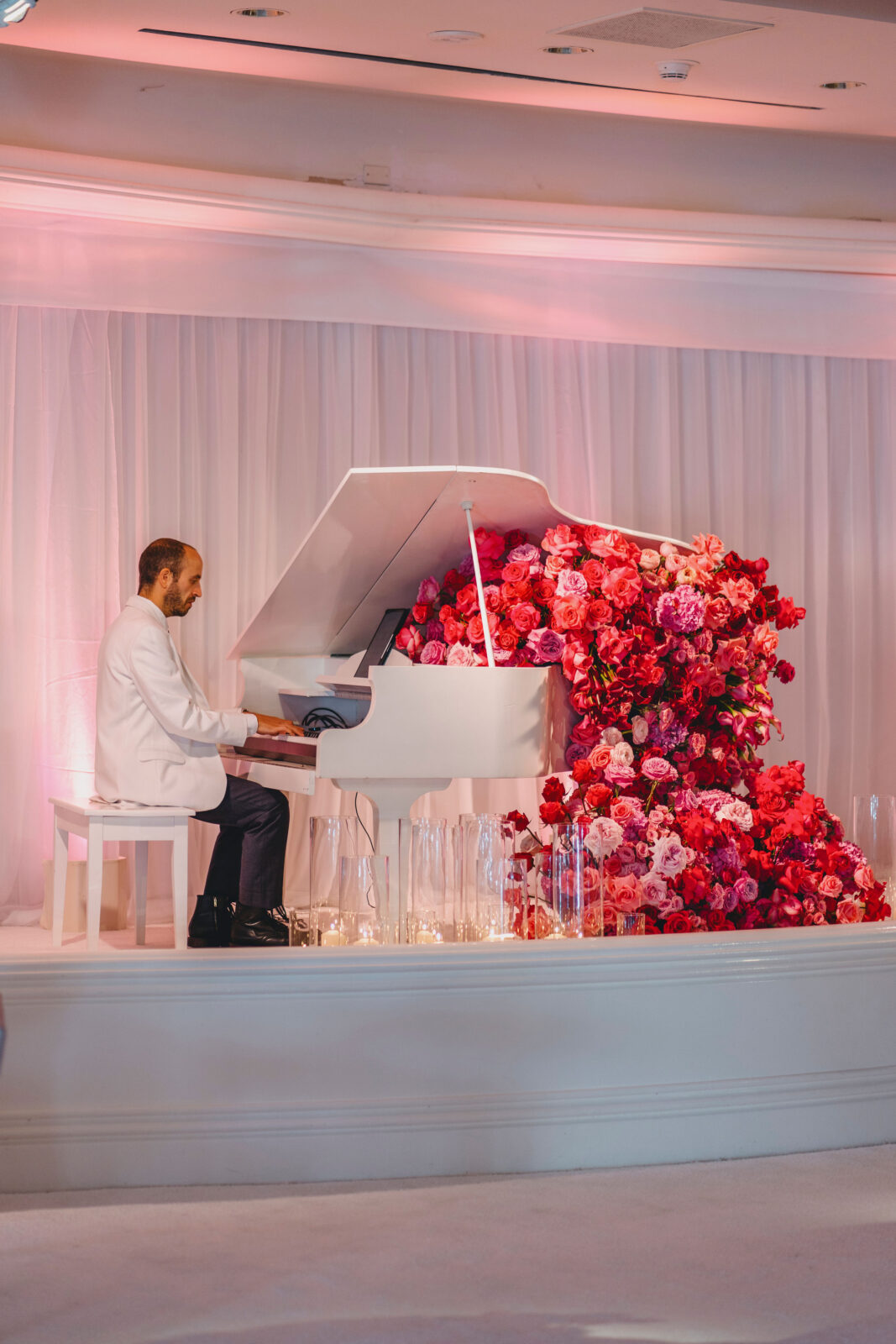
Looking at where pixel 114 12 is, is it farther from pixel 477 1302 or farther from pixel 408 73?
pixel 477 1302

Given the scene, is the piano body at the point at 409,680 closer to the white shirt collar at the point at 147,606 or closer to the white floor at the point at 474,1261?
the white shirt collar at the point at 147,606

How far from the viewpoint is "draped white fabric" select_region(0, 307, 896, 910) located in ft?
18.7

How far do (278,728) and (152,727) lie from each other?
1.33ft

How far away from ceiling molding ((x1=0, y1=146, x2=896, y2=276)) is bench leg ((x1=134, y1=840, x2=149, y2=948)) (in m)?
2.51

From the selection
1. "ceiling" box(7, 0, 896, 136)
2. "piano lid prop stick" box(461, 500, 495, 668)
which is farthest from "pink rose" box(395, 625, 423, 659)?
"ceiling" box(7, 0, 896, 136)

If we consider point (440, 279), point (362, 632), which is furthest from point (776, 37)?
point (362, 632)

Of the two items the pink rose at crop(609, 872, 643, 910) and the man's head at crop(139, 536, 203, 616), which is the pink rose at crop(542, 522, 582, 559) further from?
the man's head at crop(139, 536, 203, 616)

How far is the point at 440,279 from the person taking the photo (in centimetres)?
616

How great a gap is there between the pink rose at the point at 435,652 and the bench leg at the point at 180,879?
918mm

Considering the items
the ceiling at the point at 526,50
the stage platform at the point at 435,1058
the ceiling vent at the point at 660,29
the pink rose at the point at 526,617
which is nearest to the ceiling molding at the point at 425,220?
the ceiling at the point at 526,50

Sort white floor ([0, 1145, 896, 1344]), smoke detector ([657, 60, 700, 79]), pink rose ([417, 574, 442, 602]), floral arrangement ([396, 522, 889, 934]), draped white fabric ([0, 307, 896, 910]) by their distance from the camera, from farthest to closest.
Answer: draped white fabric ([0, 307, 896, 910]) → smoke detector ([657, 60, 700, 79]) → pink rose ([417, 574, 442, 602]) → floral arrangement ([396, 522, 889, 934]) → white floor ([0, 1145, 896, 1344])

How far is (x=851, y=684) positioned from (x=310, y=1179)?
4.65m

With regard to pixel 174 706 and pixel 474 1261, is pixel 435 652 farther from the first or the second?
pixel 474 1261

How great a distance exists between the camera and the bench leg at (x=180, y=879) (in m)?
4.37
